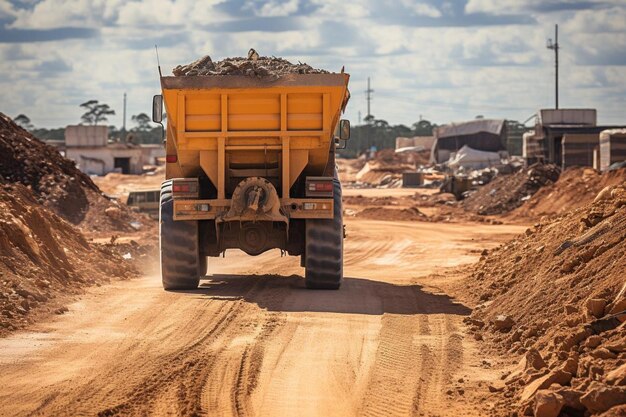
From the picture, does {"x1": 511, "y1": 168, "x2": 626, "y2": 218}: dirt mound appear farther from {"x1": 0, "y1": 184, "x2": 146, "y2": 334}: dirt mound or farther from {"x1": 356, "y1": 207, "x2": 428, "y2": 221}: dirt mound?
{"x1": 0, "y1": 184, "x2": 146, "y2": 334}: dirt mound

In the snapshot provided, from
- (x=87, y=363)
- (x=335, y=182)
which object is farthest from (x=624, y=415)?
(x=335, y=182)

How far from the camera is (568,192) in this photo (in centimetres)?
3856

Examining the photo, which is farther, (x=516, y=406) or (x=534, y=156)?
(x=534, y=156)

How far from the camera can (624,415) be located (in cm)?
772

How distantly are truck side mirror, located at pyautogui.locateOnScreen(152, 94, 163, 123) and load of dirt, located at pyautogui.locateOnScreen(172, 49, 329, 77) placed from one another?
521 millimetres

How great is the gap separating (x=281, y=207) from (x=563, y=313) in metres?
5.96

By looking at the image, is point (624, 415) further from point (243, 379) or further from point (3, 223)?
point (3, 223)

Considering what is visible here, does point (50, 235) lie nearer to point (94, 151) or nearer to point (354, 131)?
point (94, 151)

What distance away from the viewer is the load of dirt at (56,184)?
97.1 feet

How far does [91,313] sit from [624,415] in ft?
26.9

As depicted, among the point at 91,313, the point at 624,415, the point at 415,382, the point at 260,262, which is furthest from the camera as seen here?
the point at 260,262

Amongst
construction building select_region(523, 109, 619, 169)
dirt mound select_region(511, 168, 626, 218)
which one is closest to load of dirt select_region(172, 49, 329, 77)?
dirt mound select_region(511, 168, 626, 218)

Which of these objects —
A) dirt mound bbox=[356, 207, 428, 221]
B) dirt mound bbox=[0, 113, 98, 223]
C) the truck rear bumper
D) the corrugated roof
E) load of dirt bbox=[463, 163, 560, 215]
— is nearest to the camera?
the truck rear bumper

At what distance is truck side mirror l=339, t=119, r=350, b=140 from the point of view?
1708cm
